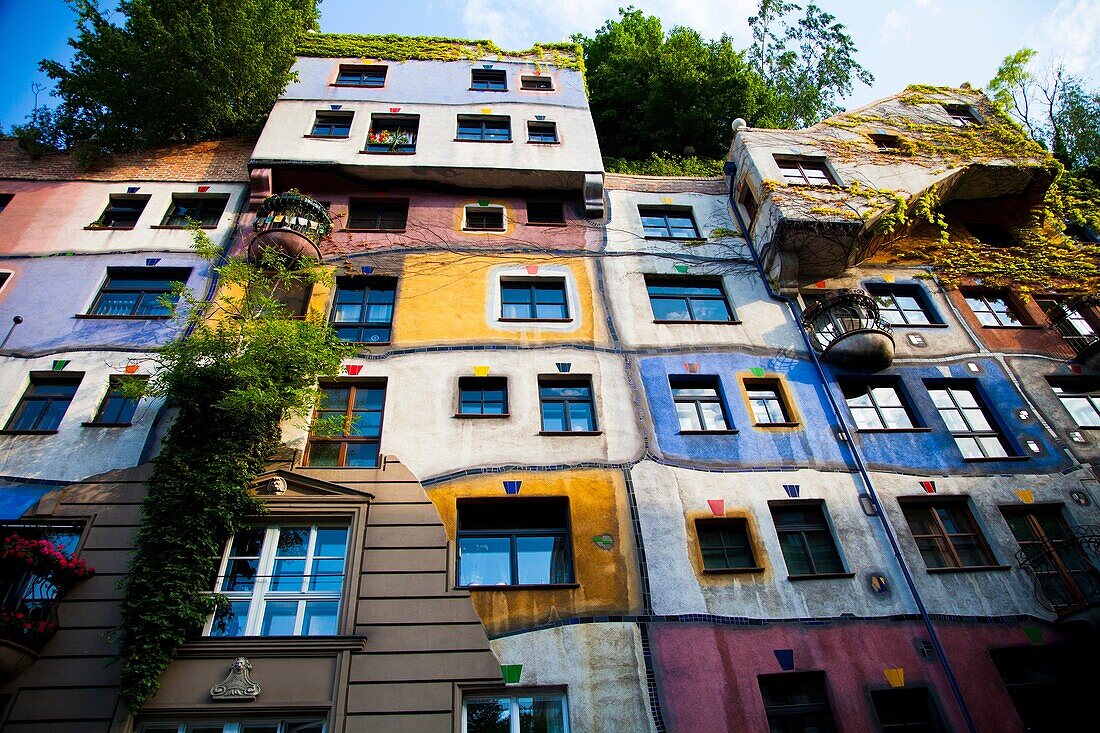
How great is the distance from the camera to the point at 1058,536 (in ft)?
38.4

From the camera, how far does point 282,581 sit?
32.1 ft

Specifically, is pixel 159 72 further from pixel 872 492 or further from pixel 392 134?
pixel 872 492

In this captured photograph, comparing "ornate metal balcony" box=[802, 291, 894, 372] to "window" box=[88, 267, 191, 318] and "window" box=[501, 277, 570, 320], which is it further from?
"window" box=[88, 267, 191, 318]

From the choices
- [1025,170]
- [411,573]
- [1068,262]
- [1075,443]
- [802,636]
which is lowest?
[802,636]

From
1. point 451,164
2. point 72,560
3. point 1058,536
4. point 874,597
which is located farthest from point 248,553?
point 1058,536

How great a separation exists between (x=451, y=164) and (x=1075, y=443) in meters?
14.4

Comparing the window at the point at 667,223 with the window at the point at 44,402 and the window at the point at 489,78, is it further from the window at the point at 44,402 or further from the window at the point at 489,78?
the window at the point at 44,402

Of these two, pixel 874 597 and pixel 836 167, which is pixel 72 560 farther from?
pixel 836 167

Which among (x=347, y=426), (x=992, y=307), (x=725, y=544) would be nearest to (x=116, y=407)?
(x=347, y=426)

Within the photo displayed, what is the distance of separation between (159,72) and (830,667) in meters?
19.9

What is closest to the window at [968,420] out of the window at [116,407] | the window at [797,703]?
the window at [797,703]

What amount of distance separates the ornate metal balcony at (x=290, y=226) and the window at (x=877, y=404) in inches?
440

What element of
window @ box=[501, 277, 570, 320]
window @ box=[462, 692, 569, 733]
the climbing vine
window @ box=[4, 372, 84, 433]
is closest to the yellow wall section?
window @ box=[462, 692, 569, 733]

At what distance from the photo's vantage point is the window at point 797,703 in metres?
9.38
